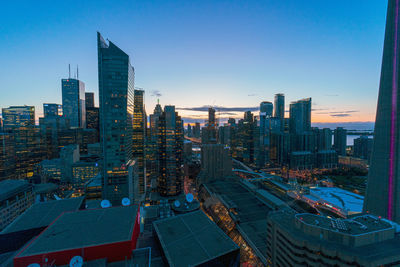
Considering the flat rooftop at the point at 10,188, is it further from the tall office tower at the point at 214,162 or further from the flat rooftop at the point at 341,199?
the flat rooftop at the point at 341,199

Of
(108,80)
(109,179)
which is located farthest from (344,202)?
(108,80)

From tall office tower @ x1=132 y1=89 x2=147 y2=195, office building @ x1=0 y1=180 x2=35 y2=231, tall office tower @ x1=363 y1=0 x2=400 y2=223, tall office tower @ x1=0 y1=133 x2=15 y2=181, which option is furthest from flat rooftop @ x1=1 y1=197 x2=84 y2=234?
tall office tower @ x1=0 y1=133 x2=15 y2=181

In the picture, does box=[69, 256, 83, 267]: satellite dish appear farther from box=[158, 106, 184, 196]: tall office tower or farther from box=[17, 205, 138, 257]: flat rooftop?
box=[158, 106, 184, 196]: tall office tower

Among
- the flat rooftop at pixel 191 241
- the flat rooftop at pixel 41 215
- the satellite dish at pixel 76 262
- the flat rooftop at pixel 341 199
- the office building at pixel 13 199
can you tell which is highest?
the satellite dish at pixel 76 262

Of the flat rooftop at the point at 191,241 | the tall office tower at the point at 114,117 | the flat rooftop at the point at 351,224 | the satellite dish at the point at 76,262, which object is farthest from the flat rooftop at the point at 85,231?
the flat rooftop at the point at 351,224

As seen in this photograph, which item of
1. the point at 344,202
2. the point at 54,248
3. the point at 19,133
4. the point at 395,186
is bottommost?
the point at 344,202

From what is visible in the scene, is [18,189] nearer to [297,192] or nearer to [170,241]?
[170,241]
